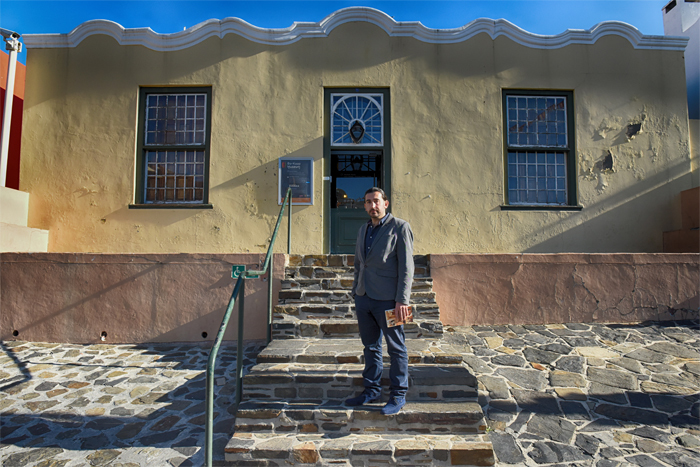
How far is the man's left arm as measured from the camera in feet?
9.51

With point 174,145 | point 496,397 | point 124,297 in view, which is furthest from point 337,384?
point 174,145

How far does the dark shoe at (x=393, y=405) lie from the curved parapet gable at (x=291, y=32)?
234 inches

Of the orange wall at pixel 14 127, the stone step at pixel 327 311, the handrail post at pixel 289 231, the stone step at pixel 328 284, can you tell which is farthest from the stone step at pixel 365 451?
the orange wall at pixel 14 127

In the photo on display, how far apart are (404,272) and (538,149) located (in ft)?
16.4

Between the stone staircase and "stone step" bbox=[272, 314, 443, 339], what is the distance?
0.01 m

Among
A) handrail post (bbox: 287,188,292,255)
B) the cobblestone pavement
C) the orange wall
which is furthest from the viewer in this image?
the orange wall

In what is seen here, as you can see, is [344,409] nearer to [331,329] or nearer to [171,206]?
[331,329]

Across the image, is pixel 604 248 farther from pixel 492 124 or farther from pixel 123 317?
pixel 123 317

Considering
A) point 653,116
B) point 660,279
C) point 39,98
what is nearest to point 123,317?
point 39,98

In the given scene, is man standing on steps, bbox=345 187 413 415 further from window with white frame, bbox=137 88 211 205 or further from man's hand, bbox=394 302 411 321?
window with white frame, bbox=137 88 211 205

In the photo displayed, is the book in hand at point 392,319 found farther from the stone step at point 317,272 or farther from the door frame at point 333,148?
the door frame at point 333,148

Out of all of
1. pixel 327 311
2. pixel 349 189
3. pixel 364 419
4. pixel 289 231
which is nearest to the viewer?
pixel 364 419

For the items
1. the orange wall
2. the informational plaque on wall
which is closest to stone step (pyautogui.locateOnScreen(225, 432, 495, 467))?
the informational plaque on wall

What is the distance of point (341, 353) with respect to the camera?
12.3 feet
